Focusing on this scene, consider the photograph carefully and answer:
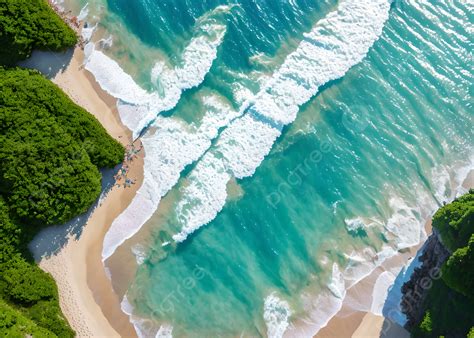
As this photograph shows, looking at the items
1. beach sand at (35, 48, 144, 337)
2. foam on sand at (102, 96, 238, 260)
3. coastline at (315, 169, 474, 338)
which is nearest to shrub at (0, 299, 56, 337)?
beach sand at (35, 48, 144, 337)

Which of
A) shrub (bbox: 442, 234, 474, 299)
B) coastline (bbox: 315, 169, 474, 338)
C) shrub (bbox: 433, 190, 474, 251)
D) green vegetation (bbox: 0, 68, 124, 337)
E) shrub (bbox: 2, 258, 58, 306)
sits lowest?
shrub (bbox: 2, 258, 58, 306)

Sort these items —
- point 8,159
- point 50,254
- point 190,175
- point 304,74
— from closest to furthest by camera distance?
point 8,159 < point 50,254 < point 190,175 < point 304,74

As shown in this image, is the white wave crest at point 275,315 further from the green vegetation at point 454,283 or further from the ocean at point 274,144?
the green vegetation at point 454,283

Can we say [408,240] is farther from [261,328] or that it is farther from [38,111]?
[38,111]

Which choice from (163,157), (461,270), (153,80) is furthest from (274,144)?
(461,270)

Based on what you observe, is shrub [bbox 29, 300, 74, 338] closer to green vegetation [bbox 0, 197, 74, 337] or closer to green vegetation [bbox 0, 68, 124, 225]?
green vegetation [bbox 0, 197, 74, 337]

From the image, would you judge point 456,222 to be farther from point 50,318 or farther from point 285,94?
point 50,318

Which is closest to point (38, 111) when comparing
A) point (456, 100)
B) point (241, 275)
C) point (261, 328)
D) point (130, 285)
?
point (130, 285)
